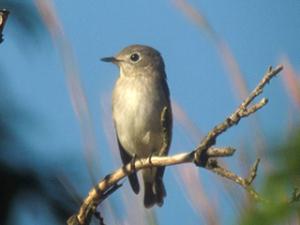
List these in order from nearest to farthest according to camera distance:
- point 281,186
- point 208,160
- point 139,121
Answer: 1. point 281,186
2. point 208,160
3. point 139,121

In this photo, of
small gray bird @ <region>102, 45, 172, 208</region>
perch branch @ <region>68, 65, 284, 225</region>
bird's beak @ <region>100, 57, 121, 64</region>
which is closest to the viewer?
perch branch @ <region>68, 65, 284, 225</region>

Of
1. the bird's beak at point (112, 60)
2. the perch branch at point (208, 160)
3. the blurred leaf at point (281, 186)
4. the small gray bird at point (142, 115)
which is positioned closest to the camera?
the blurred leaf at point (281, 186)

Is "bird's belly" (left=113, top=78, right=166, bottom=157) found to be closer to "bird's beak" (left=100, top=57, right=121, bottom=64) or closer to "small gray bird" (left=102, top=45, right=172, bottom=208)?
"small gray bird" (left=102, top=45, right=172, bottom=208)

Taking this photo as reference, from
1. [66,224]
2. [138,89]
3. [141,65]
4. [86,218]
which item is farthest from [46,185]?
[141,65]

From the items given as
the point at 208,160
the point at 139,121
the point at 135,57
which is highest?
the point at 135,57

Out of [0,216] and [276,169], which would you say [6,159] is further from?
[276,169]

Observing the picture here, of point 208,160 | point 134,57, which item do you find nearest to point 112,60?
point 134,57

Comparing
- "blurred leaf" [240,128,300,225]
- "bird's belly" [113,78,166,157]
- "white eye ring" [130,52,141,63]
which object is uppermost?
"white eye ring" [130,52,141,63]

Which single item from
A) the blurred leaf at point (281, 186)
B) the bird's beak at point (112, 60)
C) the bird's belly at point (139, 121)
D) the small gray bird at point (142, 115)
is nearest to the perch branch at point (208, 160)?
the blurred leaf at point (281, 186)

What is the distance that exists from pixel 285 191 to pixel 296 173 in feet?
0.06

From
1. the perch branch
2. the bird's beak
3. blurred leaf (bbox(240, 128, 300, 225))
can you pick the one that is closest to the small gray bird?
the bird's beak

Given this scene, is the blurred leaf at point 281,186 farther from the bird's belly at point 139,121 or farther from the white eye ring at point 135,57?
the white eye ring at point 135,57

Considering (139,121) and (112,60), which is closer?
(139,121)

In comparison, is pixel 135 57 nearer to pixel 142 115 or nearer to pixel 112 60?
pixel 112 60
